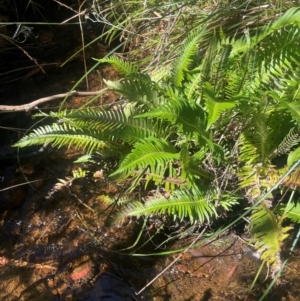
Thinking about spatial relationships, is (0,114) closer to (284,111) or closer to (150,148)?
(150,148)

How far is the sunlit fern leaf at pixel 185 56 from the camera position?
2202 millimetres

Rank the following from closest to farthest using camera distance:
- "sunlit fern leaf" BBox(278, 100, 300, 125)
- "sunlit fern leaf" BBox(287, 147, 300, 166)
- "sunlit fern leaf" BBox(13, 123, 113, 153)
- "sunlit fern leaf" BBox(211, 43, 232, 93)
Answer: "sunlit fern leaf" BBox(278, 100, 300, 125), "sunlit fern leaf" BBox(287, 147, 300, 166), "sunlit fern leaf" BBox(211, 43, 232, 93), "sunlit fern leaf" BBox(13, 123, 113, 153)

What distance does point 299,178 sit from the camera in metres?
2.04

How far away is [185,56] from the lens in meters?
2.23

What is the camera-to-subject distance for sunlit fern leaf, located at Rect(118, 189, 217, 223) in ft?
6.77

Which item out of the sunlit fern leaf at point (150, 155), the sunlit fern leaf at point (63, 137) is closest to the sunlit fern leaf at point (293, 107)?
the sunlit fern leaf at point (150, 155)

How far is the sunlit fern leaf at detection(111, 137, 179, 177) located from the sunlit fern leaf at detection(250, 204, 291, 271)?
1.40 feet

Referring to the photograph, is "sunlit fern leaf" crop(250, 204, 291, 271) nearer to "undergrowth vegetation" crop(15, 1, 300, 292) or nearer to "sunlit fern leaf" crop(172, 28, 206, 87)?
"undergrowth vegetation" crop(15, 1, 300, 292)

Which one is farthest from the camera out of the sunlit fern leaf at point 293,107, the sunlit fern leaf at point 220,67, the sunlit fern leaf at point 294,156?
the sunlit fern leaf at point 220,67

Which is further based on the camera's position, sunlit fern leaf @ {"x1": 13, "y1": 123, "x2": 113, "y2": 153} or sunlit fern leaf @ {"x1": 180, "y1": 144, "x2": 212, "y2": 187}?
sunlit fern leaf @ {"x1": 13, "y1": 123, "x2": 113, "y2": 153}

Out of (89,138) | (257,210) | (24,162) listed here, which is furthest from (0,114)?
(257,210)

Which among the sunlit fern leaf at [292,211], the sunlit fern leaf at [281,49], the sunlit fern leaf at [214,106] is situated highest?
the sunlit fern leaf at [281,49]

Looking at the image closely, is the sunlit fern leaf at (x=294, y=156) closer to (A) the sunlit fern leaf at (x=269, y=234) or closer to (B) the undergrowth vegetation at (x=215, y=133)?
(B) the undergrowth vegetation at (x=215, y=133)

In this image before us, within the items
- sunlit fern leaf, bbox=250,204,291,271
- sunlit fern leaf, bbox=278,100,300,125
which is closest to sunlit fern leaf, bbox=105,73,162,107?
sunlit fern leaf, bbox=278,100,300,125
